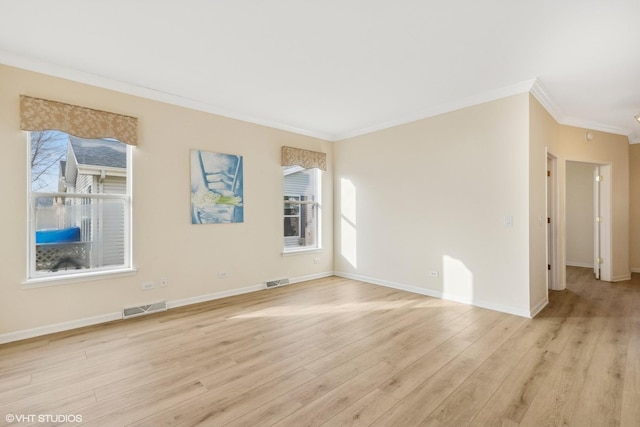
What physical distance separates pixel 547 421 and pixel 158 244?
4123mm

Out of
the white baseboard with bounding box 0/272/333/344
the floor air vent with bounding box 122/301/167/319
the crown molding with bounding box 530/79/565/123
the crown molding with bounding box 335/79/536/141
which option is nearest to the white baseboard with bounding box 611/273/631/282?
the crown molding with bounding box 530/79/565/123

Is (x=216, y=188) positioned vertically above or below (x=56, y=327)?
above

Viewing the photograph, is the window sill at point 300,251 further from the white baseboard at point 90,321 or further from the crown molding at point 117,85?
the crown molding at point 117,85

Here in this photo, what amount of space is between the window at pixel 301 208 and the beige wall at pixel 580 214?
5.81 m

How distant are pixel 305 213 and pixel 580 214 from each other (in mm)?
6168

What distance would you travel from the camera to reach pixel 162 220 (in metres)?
3.83

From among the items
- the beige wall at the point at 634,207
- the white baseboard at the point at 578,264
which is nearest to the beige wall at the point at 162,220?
the white baseboard at the point at 578,264

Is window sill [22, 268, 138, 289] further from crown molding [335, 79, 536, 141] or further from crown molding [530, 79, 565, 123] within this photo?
crown molding [530, 79, 565, 123]

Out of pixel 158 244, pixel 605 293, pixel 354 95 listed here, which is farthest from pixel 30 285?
pixel 605 293

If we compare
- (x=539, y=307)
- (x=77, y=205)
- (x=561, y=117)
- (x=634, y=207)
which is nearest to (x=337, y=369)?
(x=539, y=307)

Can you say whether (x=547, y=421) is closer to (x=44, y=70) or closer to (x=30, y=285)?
(x=30, y=285)

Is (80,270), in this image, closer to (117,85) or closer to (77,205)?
(77,205)

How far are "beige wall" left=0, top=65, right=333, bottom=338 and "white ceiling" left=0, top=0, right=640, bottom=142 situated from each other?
0.24m

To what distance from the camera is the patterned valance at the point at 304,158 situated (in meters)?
5.09
